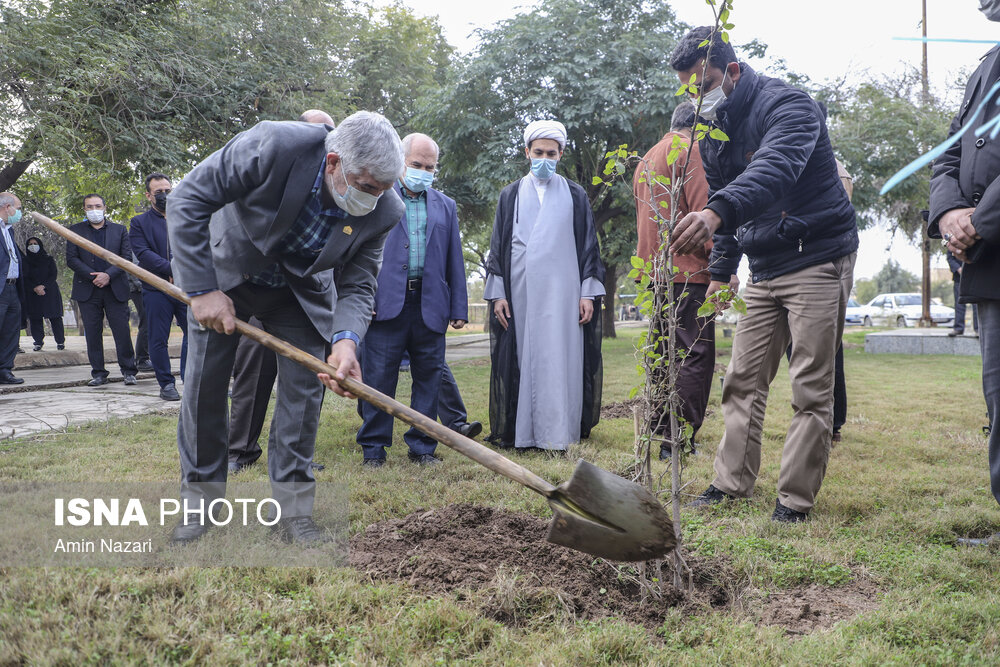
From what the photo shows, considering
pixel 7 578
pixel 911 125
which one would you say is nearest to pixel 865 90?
pixel 911 125

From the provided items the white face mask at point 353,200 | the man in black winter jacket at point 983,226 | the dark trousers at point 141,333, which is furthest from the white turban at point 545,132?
the dark trousers at point 141,333

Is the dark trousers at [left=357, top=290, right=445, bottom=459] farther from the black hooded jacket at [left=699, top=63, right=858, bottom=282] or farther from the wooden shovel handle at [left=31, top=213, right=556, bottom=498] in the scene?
the black hooded jacket at [left=699, top=63, right=858, bottom=282]

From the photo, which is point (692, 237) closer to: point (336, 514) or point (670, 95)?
point (336, 514)

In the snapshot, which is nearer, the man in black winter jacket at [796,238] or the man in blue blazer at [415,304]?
the man in black winter jacket at [796,238]

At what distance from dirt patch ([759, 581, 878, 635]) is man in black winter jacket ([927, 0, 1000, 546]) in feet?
2.31

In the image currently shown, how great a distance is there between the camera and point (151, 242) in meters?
6.70

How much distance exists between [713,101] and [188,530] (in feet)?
9.18

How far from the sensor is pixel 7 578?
7.52ft

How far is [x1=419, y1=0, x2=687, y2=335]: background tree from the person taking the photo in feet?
43.9

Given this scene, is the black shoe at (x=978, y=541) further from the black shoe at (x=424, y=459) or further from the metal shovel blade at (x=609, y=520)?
the black shoe at (x=424, y=459)

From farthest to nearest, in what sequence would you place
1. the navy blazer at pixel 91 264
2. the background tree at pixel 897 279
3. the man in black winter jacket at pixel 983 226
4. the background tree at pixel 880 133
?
the background tree at pixel 897 279 → the background tree at pixel 880 133 → the navy blazer at pixel 91 264 → the man in black winter jacket at pixel 983 226

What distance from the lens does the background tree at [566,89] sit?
527 inches

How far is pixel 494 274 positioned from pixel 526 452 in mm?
1226

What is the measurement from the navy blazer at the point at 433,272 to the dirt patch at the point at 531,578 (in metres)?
1.68
